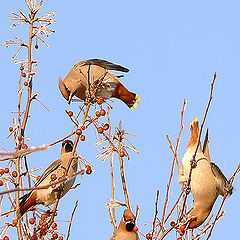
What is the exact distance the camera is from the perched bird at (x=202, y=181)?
134 inches

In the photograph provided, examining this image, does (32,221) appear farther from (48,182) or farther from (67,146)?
(67,146)

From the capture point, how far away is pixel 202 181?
343cm

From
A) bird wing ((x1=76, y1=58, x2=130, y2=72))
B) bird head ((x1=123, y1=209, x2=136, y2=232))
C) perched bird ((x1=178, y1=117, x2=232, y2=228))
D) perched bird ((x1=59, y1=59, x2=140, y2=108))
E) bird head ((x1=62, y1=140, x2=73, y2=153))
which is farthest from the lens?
bird wing ((x1=76, y1=58, x2=130, y2=72))

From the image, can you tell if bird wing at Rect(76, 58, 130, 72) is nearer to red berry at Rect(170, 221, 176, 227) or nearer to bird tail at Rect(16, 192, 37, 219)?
bird tail at Rect(16, 192, 37, 219)

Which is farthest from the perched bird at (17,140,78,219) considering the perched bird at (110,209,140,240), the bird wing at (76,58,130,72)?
the bird wing at (76,58,130,72)

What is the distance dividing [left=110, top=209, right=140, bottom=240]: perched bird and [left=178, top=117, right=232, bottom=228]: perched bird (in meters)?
0.40

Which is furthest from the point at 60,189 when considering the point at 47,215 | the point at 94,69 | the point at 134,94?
the point at 134,94

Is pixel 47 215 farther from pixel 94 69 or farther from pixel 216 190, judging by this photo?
pixel 94 69

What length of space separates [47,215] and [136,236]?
2.48ft

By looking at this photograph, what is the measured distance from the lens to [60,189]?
3.43 m

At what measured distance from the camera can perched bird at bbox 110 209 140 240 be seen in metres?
3.09

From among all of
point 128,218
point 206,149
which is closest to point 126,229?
point 128,218

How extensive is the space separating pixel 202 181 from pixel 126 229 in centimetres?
61

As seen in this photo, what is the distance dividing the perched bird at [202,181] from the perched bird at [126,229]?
40 centimetres
